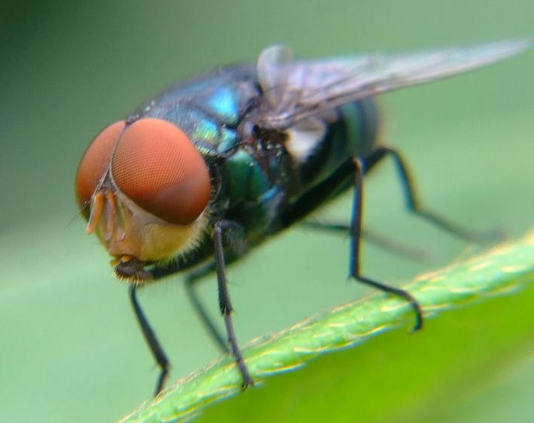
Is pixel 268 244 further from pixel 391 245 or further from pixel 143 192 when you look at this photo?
pixel 143 192

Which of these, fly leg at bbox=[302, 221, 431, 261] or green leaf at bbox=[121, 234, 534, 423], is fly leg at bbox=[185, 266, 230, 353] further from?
green leaf at bbox=[121, 234, 534, 423]

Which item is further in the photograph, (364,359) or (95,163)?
(95,163)

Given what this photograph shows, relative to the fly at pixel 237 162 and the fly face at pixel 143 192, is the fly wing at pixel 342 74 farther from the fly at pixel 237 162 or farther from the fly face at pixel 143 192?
the fly face at pixel 143 192

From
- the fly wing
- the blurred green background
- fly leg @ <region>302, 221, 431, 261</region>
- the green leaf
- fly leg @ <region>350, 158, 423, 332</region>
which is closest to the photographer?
the green leaf

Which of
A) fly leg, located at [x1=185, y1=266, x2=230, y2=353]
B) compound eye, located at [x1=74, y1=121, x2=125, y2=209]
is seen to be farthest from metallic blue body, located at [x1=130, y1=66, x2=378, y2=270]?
fly leg, located at [x1=185, y1=266, x2=230, y2=353]

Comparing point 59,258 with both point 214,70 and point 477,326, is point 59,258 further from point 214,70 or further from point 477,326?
point 477,326

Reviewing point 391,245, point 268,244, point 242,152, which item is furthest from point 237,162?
point 391,245
